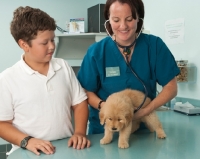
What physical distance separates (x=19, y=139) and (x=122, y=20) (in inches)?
26.4

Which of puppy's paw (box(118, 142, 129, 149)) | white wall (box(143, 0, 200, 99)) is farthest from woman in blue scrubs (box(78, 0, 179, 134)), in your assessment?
white wall (box(143, 0, 200, 99))

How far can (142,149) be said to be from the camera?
1047 mm

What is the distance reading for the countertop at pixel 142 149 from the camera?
986 mm

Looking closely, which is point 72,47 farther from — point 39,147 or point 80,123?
point 39,147

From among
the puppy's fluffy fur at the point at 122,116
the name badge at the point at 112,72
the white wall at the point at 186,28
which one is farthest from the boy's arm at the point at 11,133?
the white wall at the point at 186,28

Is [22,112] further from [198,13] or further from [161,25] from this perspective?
[161,25]

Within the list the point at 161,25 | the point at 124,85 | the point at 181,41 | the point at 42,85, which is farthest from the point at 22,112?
the point at 161,25

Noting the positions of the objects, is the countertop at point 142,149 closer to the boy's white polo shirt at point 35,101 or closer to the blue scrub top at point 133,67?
the boy's white polo shirt at point 35,101

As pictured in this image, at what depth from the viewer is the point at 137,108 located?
3.75ft

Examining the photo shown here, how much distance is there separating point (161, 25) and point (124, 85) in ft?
3.91

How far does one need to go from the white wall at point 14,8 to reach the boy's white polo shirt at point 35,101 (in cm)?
207

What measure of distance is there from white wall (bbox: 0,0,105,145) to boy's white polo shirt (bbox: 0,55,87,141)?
207cm

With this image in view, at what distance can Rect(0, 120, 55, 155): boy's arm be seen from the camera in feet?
3.37

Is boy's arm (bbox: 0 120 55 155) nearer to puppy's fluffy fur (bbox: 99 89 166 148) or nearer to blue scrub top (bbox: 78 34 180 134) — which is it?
puppy's fluffy fur (bbox: 99 89 166 148)
